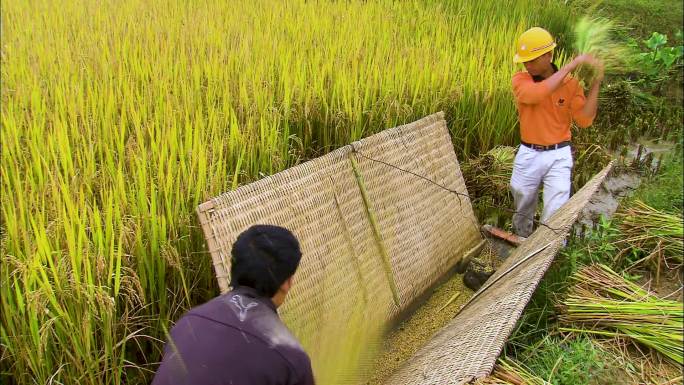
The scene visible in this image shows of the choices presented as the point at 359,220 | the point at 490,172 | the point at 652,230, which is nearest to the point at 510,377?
the point at 652,230

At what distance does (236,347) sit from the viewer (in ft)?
4.24

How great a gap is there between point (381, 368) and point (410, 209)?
799mm

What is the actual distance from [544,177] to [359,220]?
1304 mm

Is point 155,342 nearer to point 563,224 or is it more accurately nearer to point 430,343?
point 430,343

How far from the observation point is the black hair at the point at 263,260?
4.46 feet

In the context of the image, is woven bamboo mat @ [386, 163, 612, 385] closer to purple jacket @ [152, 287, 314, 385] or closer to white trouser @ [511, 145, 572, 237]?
white trouser @ [511, 145, 572, 237]

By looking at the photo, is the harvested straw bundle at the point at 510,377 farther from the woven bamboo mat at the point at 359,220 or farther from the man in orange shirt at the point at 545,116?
the man in orange shirt at the point at 545,116

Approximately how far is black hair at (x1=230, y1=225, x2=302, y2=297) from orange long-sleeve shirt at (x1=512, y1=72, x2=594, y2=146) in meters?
1.97

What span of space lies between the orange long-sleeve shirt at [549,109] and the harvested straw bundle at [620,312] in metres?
1.22

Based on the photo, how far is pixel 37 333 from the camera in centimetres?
155

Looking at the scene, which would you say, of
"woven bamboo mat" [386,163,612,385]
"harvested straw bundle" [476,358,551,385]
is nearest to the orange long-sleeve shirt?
"woven bamboo mat" [386,163,612,385]

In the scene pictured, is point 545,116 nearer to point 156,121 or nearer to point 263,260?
point 156,121

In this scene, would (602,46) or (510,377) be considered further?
(602,46)

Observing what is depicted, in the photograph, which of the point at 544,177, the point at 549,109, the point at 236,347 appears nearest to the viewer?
the point at 236,347
